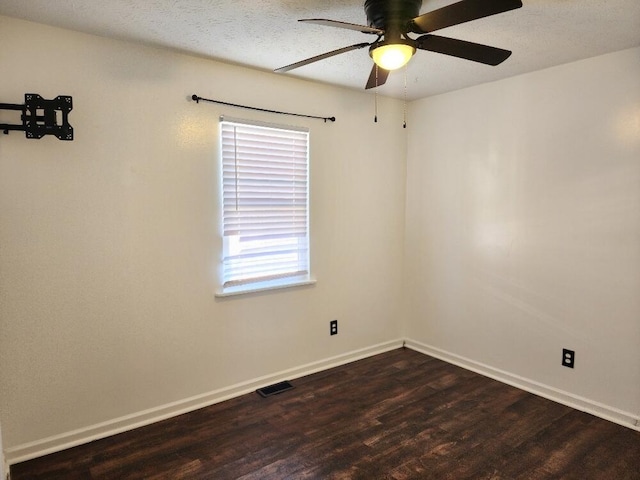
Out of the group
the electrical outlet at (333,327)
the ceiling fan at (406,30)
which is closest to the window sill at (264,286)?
the electrical outlet at (333,327)

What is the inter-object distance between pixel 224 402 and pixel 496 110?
9.83ft

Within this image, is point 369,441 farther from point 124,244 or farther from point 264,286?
point 124,244

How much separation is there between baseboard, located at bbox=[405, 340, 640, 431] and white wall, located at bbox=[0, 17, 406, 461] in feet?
4.16

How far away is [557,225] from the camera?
2.92 meters

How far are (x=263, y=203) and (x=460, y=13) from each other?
188 cm

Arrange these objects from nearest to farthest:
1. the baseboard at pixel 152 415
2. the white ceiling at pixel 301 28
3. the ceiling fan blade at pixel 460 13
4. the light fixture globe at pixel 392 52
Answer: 1. the ceiling fan blade at pixel 460 13
2. the light fixture globe at pixel 392 52
3. the white ceiling at pixel 301 28
4. the baseboard at pixel 152 415

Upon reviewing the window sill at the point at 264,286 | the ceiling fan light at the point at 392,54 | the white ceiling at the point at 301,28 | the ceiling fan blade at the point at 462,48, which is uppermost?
the white ceiling at the point at 301,28

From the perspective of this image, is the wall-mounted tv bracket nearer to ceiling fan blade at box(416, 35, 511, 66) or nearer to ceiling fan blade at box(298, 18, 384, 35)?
ceiling fan blade at box(298, 18, 384, 35)

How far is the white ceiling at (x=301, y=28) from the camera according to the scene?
77.4 inches

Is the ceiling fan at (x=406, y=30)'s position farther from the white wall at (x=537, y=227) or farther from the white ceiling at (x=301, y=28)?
the white wall at (x=537, y=227)

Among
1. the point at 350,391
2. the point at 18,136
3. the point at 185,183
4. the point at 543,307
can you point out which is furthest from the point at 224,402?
the point at 543,307

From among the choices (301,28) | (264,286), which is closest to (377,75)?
Answer: (301,28)

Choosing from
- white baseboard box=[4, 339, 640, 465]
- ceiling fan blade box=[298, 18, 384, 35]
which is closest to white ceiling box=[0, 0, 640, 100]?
ceiling fan blade box=[298, 18, 384, 35]

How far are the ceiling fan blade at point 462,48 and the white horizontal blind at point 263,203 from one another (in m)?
1.48
